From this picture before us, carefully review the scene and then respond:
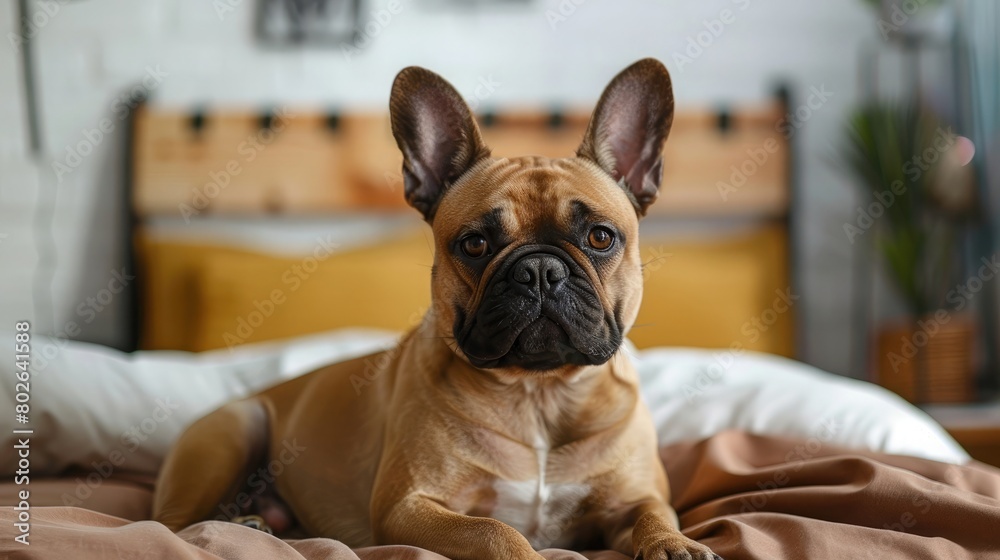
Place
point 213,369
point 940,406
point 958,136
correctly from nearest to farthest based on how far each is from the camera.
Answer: point 213,369 → point 940,406 → point 958,136

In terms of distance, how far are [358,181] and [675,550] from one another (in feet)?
8.60

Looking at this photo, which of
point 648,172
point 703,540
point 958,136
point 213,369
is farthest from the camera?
point 958,136

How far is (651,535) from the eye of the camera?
142 cm

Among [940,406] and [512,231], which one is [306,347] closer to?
[512,231]

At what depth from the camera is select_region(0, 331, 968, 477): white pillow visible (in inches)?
84.1

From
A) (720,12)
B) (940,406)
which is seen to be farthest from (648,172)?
(720,12)

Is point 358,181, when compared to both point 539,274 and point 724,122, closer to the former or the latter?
point 724,122

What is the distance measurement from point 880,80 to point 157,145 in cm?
324

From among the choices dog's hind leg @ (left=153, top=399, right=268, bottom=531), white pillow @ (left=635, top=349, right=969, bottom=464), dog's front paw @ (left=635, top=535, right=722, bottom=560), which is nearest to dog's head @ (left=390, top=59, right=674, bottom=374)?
dog's front paw @ (left=635, top=535, right=722, bottom=560)

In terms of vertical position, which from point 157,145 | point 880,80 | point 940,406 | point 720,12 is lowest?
point 940,406

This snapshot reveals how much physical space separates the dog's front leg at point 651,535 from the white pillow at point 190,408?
0.63 m

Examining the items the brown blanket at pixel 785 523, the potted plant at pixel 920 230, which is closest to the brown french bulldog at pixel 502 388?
the brown blanket at pixel 785 523

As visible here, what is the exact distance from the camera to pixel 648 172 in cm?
180

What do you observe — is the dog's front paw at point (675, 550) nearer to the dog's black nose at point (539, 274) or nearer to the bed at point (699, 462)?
the bed at point (699, 462)
